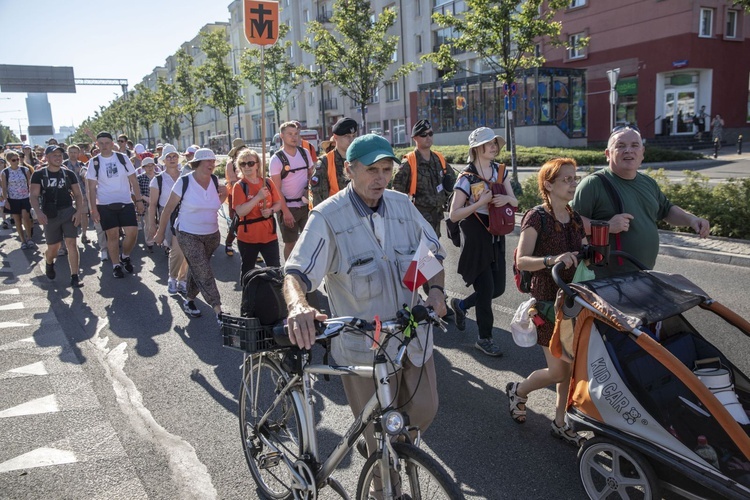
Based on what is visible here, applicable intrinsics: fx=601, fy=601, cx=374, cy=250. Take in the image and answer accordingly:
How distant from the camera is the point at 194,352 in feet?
19.4

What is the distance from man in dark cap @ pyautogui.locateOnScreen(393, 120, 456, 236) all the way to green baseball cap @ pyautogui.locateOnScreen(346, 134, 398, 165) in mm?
3646

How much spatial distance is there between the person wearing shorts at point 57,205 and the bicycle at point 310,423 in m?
6.81

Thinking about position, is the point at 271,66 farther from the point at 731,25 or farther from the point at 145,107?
the point at 145,107

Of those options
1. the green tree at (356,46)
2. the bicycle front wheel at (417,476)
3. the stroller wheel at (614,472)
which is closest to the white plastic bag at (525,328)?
the stroller wheel at (614,472)

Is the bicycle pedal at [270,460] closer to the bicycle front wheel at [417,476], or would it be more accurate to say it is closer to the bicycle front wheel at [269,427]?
the bicycle front wheel at [269,427]

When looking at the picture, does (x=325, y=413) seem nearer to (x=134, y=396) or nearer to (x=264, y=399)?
(x=264, y=399)

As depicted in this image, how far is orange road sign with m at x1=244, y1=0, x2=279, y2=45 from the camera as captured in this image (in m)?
6.80

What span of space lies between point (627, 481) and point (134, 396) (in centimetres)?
376

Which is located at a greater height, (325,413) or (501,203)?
(501,203)

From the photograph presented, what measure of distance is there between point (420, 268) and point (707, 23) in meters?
37.2

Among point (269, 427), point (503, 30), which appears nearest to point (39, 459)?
point (269, 427)

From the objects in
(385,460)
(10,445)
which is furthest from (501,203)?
(10,445)

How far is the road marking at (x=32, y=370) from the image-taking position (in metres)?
5.50

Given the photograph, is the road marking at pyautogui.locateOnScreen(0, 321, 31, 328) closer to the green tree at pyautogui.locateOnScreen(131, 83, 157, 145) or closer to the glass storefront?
the glass storefront
